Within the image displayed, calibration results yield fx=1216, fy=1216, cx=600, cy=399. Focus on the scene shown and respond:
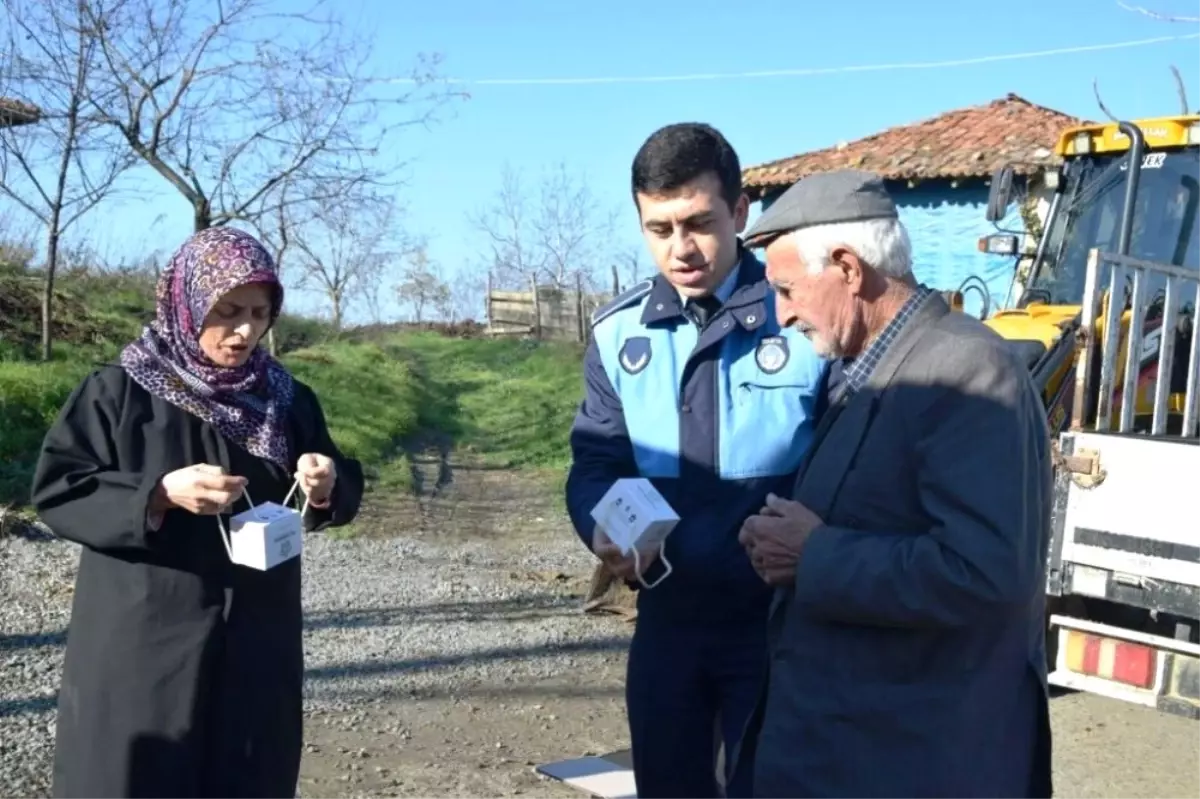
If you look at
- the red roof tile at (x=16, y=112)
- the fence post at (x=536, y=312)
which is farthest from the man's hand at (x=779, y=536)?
the fence post at (x=536, y=312)

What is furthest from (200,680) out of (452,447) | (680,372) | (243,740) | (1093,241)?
(452,447)

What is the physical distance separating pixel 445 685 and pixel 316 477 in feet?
10.9

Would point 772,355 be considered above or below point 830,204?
below

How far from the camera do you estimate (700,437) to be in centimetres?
250

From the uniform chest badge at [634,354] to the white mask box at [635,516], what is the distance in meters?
0.27

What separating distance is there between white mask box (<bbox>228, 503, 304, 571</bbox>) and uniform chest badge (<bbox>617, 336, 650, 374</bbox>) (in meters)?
0.77

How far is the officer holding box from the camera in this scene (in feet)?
8.03

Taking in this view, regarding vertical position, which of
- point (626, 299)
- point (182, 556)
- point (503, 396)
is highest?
point (626, 299)

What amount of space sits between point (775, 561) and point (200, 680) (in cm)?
127

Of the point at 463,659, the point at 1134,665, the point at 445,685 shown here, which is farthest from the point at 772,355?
the point at 463,659

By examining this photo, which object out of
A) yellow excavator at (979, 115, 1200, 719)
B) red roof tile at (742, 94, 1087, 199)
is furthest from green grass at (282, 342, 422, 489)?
red roof tile at (742, 94, 1087, 199)

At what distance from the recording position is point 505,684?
5836 millimetres

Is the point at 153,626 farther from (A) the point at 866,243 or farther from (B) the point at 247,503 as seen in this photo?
(A) the point at 866,243

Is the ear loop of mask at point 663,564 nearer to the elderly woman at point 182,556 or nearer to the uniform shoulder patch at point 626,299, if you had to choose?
the uniform shoulder patch at point 626,299
